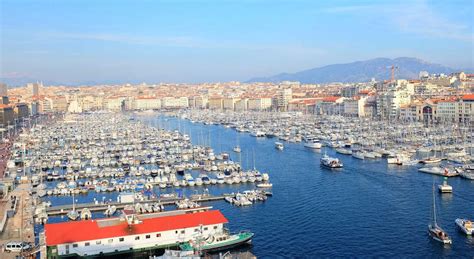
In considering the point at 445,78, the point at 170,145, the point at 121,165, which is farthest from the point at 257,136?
the point at 445,78

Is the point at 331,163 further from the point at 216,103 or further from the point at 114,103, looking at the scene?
the point at 114,103

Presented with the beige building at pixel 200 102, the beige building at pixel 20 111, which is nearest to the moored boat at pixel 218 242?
the beige building at pixel 20 111

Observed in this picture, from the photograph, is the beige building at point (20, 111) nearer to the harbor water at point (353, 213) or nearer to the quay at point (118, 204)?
the harbor water at point (353, 213)

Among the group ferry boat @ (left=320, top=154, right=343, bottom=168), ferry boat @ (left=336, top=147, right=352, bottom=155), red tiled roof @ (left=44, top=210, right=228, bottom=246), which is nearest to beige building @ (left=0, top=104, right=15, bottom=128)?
ferry boat @ (left=336, top=147, right=352, bottom=155)

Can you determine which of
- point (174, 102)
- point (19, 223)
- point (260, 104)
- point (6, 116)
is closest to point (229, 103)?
point (260, 104)

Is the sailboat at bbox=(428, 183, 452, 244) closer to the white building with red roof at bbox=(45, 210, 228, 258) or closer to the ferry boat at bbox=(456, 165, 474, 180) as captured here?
the white building with red roof at bbox=(45, 210, 228, 258)

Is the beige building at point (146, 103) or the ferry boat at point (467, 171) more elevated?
the beige building at point (146, 103)

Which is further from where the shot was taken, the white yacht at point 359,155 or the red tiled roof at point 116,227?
the white yacht at point 359,155
